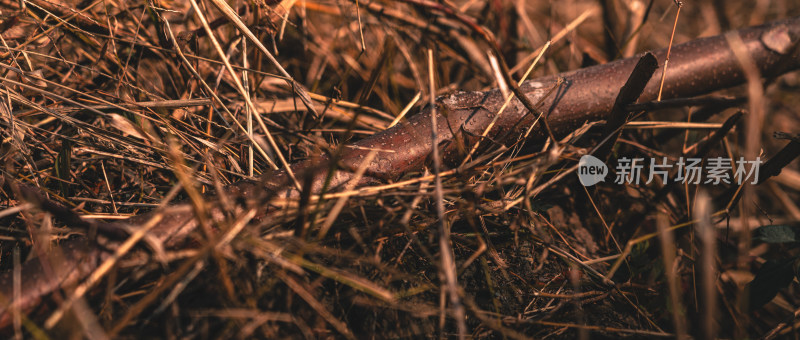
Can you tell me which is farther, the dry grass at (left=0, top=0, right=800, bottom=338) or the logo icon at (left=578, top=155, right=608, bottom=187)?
the logo icon at (left=578, top=155, right=608, bottom=187)

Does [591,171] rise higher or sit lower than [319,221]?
higher

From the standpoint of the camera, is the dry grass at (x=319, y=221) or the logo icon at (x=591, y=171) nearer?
the dry grass at (x=319, y=221)

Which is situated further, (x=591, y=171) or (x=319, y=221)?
(x=591, y=171)

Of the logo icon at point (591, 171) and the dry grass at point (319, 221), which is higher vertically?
the logo icon at point (591, 171)

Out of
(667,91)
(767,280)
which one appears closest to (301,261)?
(767,280)
